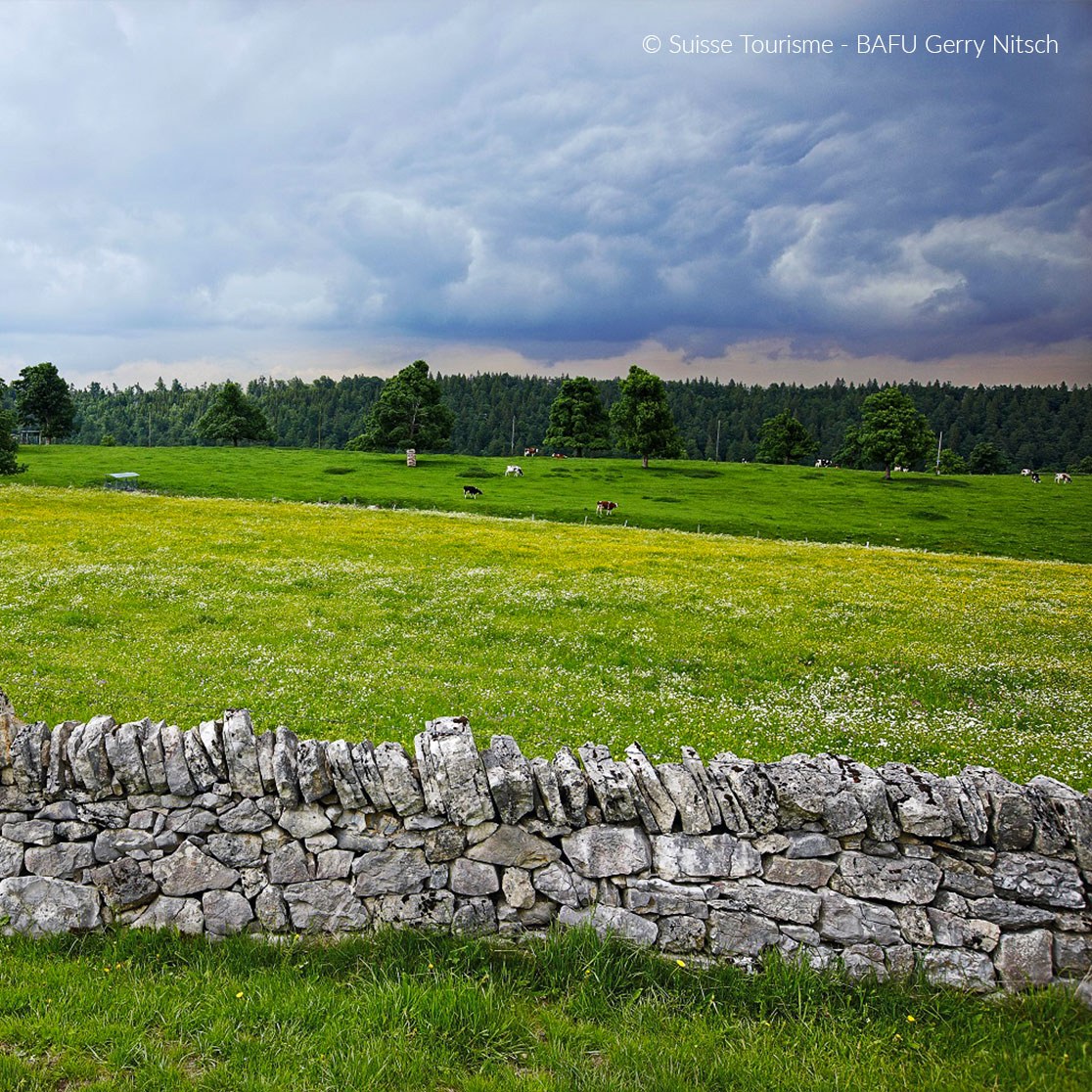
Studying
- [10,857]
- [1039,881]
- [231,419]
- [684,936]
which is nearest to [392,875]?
[684,936]

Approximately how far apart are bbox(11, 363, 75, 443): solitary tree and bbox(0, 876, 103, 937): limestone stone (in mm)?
127469

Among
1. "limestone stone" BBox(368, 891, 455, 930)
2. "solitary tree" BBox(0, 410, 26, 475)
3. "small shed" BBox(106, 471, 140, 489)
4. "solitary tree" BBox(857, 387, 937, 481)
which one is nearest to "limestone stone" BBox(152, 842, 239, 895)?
"limestone stone" BBox(368, 891, 455, 930)

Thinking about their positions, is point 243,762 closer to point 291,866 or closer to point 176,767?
point 176,767

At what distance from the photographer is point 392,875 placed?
6906 mm

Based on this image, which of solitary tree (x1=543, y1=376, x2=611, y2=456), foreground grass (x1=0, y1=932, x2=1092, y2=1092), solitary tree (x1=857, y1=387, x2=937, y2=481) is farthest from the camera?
solitary tree (x1=543, y1=376, x2=611, y2=456)

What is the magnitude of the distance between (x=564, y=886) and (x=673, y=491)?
70625 mm

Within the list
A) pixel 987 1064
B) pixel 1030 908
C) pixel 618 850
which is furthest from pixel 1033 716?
pixel 618 850

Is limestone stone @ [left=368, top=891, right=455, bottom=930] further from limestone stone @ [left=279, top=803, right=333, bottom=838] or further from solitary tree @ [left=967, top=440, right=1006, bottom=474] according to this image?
solitary tree @ [left=967, top=440, right=1006, bottom=474]

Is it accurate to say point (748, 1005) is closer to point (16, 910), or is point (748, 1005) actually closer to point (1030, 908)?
point (1030, 908)

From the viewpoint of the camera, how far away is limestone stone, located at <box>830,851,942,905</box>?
6.49m

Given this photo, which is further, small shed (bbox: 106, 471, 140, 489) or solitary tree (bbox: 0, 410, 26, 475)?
small shed (bbox: 106, 471, 140, 489)

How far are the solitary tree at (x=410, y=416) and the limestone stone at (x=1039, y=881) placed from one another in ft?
323

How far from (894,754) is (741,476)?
78324 millimetres

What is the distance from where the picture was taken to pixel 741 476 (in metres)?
88.0
